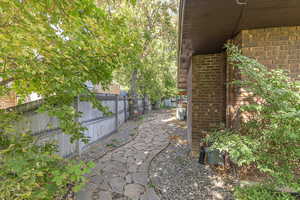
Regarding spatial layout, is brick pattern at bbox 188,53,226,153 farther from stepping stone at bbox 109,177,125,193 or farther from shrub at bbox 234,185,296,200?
stepping stone at bbox 109,177,125,193

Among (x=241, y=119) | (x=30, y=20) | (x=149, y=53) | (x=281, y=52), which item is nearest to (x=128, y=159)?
(x=241, y=119)

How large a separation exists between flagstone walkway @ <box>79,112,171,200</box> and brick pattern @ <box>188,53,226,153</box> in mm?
1749

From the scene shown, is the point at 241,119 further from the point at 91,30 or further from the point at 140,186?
the point at 91,30

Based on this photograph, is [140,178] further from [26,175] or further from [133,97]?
[133,97]

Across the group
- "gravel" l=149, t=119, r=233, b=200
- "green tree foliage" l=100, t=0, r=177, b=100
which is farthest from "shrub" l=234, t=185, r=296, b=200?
"green tree foliage" l=100, t=0, r=177, b=100

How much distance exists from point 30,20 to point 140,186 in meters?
3.36

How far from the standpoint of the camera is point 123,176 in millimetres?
3471

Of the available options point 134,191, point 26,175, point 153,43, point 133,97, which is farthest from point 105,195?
point 153,43

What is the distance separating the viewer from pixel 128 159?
173 inches

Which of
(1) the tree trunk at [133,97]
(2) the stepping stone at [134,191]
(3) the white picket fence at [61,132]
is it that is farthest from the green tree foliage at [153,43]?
(2) the stepping stone at [134,191]

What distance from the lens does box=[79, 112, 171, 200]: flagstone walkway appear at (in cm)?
280

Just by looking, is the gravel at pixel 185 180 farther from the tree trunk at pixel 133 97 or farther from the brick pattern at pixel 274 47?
the tree trunk at pixel 133 97

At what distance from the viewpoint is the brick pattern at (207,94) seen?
418 centimetres

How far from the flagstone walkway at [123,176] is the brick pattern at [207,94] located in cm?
175
